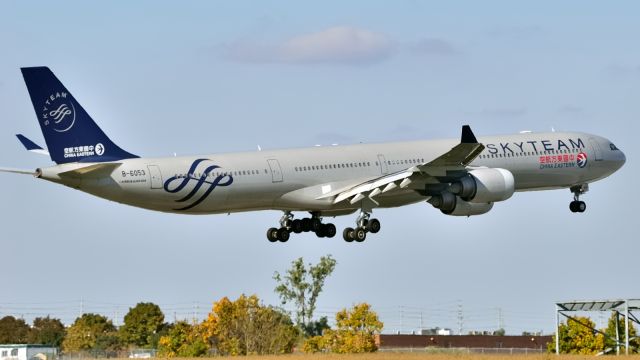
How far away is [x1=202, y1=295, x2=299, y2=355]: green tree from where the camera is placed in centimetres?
10471

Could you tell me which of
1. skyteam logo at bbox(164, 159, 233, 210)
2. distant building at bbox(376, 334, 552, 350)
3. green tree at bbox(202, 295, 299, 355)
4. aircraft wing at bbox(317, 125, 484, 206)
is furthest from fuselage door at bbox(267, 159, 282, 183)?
distant building at bbox(376, 334, 552, 350)

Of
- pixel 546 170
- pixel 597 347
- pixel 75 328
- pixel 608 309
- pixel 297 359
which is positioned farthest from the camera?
pixel 75 328

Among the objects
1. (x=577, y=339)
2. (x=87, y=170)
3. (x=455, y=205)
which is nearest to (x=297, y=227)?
(x=455, y=205)

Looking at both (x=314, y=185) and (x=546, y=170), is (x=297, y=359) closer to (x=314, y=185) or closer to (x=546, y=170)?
(x=314, y=185)

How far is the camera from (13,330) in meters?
140

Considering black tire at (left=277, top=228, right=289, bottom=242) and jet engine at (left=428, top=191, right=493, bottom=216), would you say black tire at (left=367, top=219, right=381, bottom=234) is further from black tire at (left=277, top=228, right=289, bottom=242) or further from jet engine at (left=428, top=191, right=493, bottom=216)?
black tire at (left=277, top=228, right=289, bottom=242)

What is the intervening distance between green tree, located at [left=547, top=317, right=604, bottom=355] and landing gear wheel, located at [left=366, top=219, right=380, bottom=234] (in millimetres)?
34550

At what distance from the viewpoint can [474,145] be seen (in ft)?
244

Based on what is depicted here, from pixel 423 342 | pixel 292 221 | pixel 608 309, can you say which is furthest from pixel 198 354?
pixel 423 342

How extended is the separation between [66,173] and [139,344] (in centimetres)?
6653

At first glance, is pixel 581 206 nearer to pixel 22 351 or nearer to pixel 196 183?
pixel 196 183

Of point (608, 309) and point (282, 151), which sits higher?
point (282, 151)

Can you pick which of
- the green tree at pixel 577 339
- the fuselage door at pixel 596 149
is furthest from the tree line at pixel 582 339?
the fuselage door at pixel 596 149

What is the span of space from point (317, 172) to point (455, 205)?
23.3 ft
